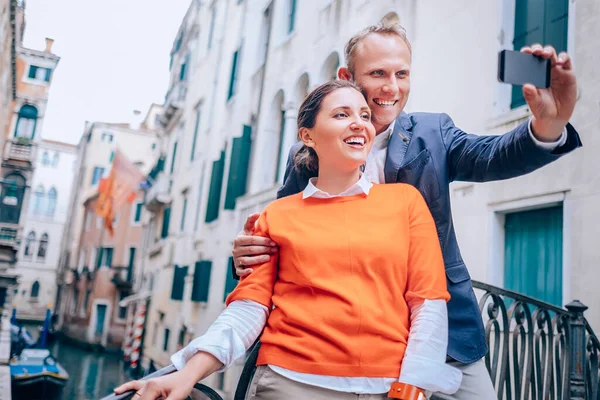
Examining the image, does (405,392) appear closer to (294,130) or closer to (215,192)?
(294,130)

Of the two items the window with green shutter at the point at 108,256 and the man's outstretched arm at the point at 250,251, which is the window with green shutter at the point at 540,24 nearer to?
the man's outstretched arm at the point at 250,251

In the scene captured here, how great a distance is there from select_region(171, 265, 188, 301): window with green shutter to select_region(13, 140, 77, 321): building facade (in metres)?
28.0

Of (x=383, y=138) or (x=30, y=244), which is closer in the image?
(x=383, y=138)

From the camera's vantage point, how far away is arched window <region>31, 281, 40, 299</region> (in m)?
39.8

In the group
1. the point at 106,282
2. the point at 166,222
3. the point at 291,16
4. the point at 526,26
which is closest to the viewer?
the point at 526,26

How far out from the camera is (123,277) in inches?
1125

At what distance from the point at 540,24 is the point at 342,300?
442cm

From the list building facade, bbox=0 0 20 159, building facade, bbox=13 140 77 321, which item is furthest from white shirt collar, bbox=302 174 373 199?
building facade, bbox=13 140 77 321

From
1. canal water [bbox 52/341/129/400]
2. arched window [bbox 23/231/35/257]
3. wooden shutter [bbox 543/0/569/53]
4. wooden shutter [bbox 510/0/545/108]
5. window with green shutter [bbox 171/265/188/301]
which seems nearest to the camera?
wooden shutter [bbox 543/0/569/53]

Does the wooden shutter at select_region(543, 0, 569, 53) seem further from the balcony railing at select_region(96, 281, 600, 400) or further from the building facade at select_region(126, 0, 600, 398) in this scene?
the balcony railing at select_region(96, 281, 600, 400)

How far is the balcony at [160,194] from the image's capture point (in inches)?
753

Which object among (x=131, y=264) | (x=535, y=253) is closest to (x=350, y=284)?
(x=535, y=253)

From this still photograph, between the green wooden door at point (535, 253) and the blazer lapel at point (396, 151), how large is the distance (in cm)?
321

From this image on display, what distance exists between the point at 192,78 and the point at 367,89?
58.5 ft
